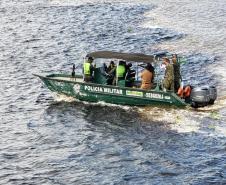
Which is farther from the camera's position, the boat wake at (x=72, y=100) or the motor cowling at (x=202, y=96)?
the boat wake at (x=72, y=100)

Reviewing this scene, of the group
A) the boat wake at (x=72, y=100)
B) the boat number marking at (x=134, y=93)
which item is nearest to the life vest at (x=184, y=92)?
the boat number marking at (x=134, y=93)

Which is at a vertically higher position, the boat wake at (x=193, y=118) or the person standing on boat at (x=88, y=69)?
the person standing on boat at (x=88, y=69)

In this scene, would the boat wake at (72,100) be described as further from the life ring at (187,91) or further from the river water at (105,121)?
the life ring at (187,91)

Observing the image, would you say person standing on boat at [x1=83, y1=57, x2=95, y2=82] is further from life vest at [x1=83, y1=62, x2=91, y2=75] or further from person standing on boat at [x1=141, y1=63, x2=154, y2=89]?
person standing on boat at [x1=141, y1=63, x2=154, y2=89]

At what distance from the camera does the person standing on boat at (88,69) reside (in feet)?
87.8

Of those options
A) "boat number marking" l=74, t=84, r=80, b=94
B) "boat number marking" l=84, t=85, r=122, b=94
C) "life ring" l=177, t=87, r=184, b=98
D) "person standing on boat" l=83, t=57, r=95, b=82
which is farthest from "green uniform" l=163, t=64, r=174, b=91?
"boat number marking" l=74, t=84, r=80, b=94

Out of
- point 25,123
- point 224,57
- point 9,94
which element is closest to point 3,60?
point 9,94

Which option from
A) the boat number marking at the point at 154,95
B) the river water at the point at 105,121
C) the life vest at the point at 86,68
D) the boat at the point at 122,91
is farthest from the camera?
the life vest at the point at 86,68

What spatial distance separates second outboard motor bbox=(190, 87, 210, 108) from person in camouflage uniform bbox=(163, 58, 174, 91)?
1.20 metres

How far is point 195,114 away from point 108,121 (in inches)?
159

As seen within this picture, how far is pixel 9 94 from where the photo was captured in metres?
29.2

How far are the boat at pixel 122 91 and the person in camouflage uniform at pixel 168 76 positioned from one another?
31 centimetres

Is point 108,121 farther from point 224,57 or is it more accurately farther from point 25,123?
point 224,57

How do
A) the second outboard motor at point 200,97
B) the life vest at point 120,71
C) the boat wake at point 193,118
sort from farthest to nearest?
the life vest at point 120,71
the second outboard motor at point 200,97
the boat wake at point 193,118
